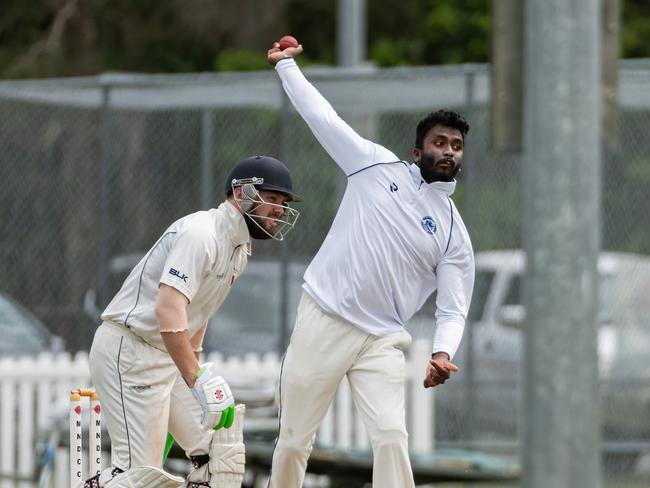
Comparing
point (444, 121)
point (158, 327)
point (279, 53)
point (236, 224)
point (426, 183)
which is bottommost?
point (158, 327)

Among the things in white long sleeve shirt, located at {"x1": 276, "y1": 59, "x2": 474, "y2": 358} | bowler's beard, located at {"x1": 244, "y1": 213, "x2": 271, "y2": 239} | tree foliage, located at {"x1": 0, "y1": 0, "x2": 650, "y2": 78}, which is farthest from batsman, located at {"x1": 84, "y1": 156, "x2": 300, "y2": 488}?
tree foliage, located at {"x1": 0, "y1": 0, "x2": 650, "y2": 78}

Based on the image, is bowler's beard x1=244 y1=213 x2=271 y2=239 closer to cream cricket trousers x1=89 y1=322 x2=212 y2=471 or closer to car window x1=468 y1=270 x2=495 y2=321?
cream cricket trousers x1=89 y1=322 x2=212 y2=471

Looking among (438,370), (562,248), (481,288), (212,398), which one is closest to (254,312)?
(481,288)

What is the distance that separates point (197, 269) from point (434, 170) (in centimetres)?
124

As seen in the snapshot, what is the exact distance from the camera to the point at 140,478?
26.3 ft

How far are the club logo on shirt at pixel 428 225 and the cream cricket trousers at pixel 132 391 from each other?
4.48 feet

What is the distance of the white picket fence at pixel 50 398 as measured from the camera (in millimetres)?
12773

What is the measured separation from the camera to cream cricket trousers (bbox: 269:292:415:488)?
8.05m

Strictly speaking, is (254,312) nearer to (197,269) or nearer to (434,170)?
(434,170)

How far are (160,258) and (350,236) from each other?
90cm

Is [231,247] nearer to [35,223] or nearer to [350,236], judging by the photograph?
[350,236]

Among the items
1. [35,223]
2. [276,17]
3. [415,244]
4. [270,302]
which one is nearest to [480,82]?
[270,302]

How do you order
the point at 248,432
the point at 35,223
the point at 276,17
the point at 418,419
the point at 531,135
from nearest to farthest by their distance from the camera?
the point at 531,135 < the point at 248,432 < the point at 418,419 < the point at 35,223 < the point at 276,17

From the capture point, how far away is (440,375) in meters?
8.02
